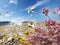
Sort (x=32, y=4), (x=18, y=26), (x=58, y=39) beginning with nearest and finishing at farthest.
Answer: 1. (x=58, y=39)
2. (x=32, y=4)
3. (x=18, y=26)

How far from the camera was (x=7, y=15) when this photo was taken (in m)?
3.51

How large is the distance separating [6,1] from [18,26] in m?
0.52

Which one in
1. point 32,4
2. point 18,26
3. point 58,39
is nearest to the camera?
point 58,39

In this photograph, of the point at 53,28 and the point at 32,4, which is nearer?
the point at 53,28

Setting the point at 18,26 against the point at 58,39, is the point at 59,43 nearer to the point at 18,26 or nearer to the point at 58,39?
the point at 58,39

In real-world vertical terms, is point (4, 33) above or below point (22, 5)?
below

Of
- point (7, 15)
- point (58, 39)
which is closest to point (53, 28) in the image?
point (58, 39)

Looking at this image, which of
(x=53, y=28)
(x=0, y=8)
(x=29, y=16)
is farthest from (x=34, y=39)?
(x=0, y=8)

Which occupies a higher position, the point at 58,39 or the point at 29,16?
the point at 29,16

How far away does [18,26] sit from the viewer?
3.62 meters

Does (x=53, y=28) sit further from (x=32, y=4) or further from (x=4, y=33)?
(x=4, y=33)

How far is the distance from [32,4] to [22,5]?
0.20 metres

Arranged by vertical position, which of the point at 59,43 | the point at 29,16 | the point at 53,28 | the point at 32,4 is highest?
the point at 32,4

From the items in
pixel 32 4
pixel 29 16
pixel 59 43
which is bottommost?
pixel 59 43
